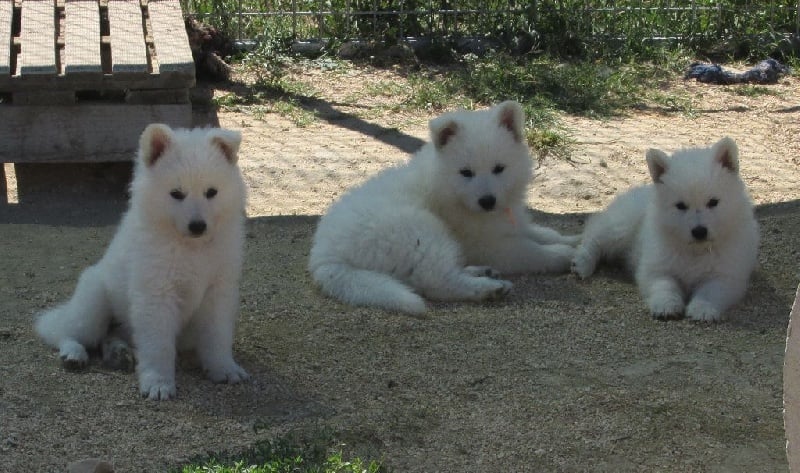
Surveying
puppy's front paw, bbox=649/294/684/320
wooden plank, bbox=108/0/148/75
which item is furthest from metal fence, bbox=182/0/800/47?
puppy's front paw, bbox=649/294/684/320

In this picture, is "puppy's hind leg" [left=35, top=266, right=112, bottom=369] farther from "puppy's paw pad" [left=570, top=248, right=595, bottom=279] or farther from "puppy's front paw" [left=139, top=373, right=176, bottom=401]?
"puppy's paw pad" [left=570, top=248, right=595, bottom=279]

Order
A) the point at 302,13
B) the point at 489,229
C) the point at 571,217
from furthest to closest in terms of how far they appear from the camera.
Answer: the point at 302,13
the point at 571,217
the point at 489,229

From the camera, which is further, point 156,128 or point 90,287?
point 90,287

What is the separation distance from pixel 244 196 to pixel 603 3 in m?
7.82

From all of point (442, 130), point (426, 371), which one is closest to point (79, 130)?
point (442, 130)

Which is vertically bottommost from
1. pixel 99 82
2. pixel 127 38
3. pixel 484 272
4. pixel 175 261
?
pixel 484 272

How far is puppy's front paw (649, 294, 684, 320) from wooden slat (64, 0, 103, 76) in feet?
13.9

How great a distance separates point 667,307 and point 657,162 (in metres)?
0.82

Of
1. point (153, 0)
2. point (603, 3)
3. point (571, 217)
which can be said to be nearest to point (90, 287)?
point (571, 217)

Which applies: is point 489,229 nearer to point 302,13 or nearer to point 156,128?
point 156,128

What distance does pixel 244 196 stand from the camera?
5.01 m

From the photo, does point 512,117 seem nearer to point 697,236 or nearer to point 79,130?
point 697,236

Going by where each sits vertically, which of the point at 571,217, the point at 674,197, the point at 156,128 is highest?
the point at 156,128

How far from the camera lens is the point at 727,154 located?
19.9ft
